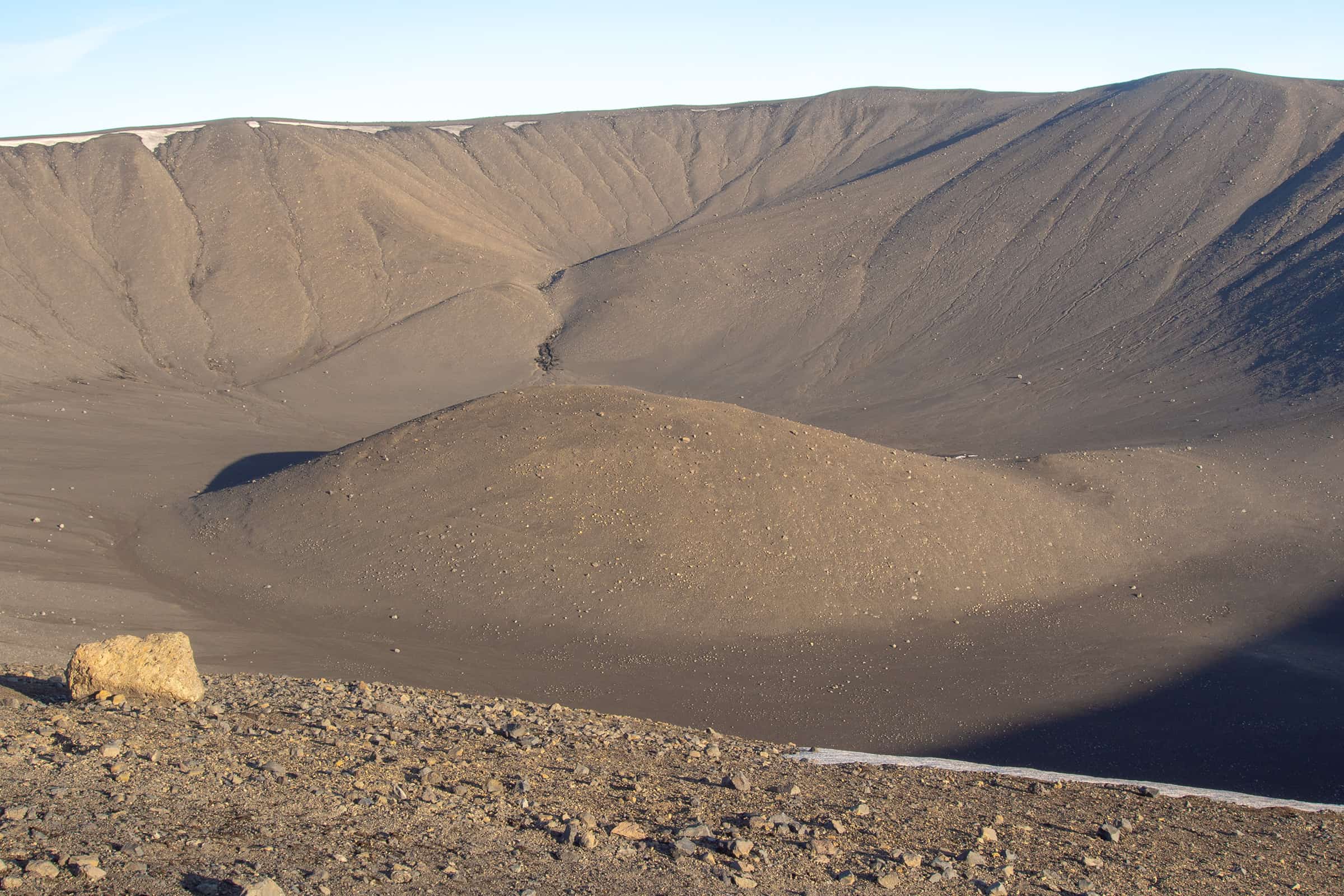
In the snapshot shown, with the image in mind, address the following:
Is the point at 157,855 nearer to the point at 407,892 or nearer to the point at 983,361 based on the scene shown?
the point at 407,892

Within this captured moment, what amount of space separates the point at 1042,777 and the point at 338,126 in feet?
229

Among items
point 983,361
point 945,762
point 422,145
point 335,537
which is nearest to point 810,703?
point 945,762

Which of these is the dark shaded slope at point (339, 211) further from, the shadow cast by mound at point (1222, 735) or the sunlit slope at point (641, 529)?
the shadow cast by mound at point (1222, 735)

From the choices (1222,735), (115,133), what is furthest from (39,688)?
(115,133)

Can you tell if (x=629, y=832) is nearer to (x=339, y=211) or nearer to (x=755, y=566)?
(x=755, y=566)

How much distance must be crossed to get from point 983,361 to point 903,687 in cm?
2782

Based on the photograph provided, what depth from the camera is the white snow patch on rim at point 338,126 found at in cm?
6756

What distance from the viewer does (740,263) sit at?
5181 centimetres

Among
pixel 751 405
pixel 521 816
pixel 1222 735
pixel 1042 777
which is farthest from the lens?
pixel 751 405

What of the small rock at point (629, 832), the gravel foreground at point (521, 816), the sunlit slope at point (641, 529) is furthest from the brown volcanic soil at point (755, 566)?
the small rock at point (629, 832)

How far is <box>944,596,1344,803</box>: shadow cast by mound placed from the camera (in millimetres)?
13539

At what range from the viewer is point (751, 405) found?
133 feet

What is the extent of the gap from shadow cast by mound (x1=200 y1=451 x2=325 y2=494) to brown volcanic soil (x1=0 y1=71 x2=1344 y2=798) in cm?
28

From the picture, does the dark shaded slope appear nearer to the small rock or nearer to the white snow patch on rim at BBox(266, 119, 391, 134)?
the white snow patch on rim at BBox(266, 119, 391, 134)
